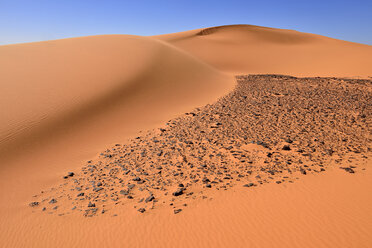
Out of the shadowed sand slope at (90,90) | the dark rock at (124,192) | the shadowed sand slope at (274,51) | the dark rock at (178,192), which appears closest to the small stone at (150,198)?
the dark rock at (178,192)

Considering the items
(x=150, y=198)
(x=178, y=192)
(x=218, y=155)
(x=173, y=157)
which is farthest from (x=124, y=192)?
(x=218, y=155)

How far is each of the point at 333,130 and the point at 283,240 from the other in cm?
482

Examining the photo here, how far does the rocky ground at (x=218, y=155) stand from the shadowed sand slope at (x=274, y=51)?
11247mm

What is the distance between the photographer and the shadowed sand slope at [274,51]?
2034 cm

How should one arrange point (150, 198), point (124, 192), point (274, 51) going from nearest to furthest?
point (150, 198), point (124, 192), point (274, 51)

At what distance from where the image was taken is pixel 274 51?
29.5 meters

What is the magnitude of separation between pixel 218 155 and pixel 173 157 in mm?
1234

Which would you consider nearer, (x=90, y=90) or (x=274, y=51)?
(x=90, y=90)

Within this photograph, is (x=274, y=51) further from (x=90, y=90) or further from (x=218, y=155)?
(x=218, y=155)

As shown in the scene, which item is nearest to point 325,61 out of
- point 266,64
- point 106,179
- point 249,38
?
point 266,64

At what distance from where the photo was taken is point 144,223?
4.26m

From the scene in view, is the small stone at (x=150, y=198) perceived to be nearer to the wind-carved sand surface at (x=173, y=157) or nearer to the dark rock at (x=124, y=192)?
the wind-carved sand surface at (x=173, y=157)

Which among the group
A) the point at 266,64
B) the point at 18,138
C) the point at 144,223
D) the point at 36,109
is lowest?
the point at 144,223

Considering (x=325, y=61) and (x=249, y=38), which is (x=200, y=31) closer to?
(x=249, y=38)
